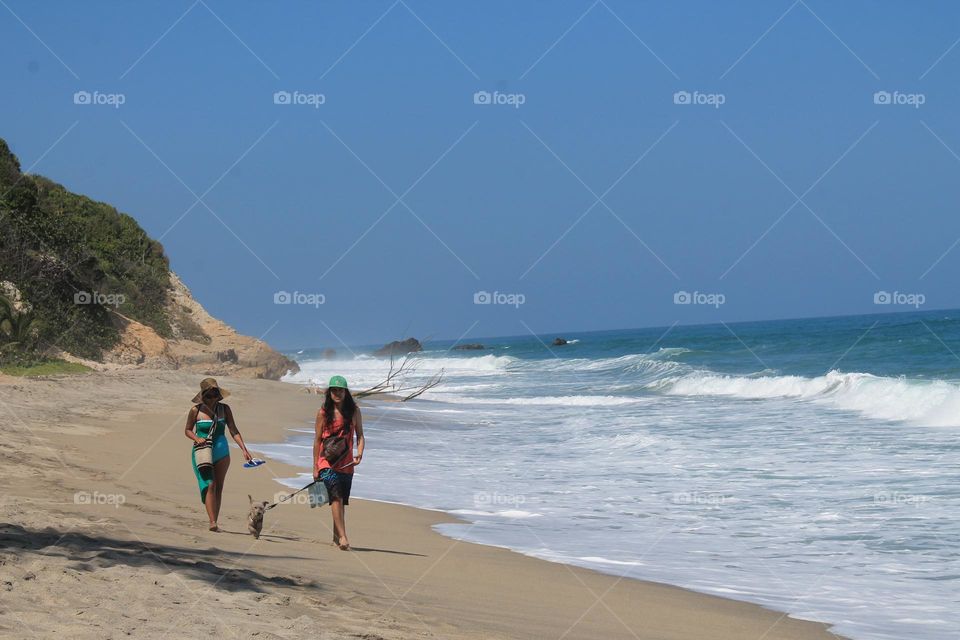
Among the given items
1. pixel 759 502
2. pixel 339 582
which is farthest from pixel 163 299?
pixel 339 582

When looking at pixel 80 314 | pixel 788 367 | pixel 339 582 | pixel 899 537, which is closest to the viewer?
pixel 339 582

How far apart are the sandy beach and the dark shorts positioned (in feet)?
1.50

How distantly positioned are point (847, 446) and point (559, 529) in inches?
317

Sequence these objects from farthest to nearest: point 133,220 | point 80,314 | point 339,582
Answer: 1. point 133,220
2. point 80,314
3. point 339,582

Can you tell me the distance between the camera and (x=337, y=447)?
7973 millimetres

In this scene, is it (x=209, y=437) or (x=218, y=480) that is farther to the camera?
(x=209, y=437)

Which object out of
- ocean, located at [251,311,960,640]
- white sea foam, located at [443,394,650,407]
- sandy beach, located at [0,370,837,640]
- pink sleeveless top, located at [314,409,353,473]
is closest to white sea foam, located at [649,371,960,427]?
ocean, located at [251,311,960,640]

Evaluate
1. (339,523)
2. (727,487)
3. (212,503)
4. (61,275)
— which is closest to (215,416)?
(212,503)

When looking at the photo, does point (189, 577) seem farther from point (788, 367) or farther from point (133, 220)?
point (133, 220)

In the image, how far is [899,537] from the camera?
9117 mm

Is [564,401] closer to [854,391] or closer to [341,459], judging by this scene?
[854,391]

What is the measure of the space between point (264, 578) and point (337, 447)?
6.34ft

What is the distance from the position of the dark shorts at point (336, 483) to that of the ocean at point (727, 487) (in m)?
1.82

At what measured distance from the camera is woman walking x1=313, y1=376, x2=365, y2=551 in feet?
26.0
